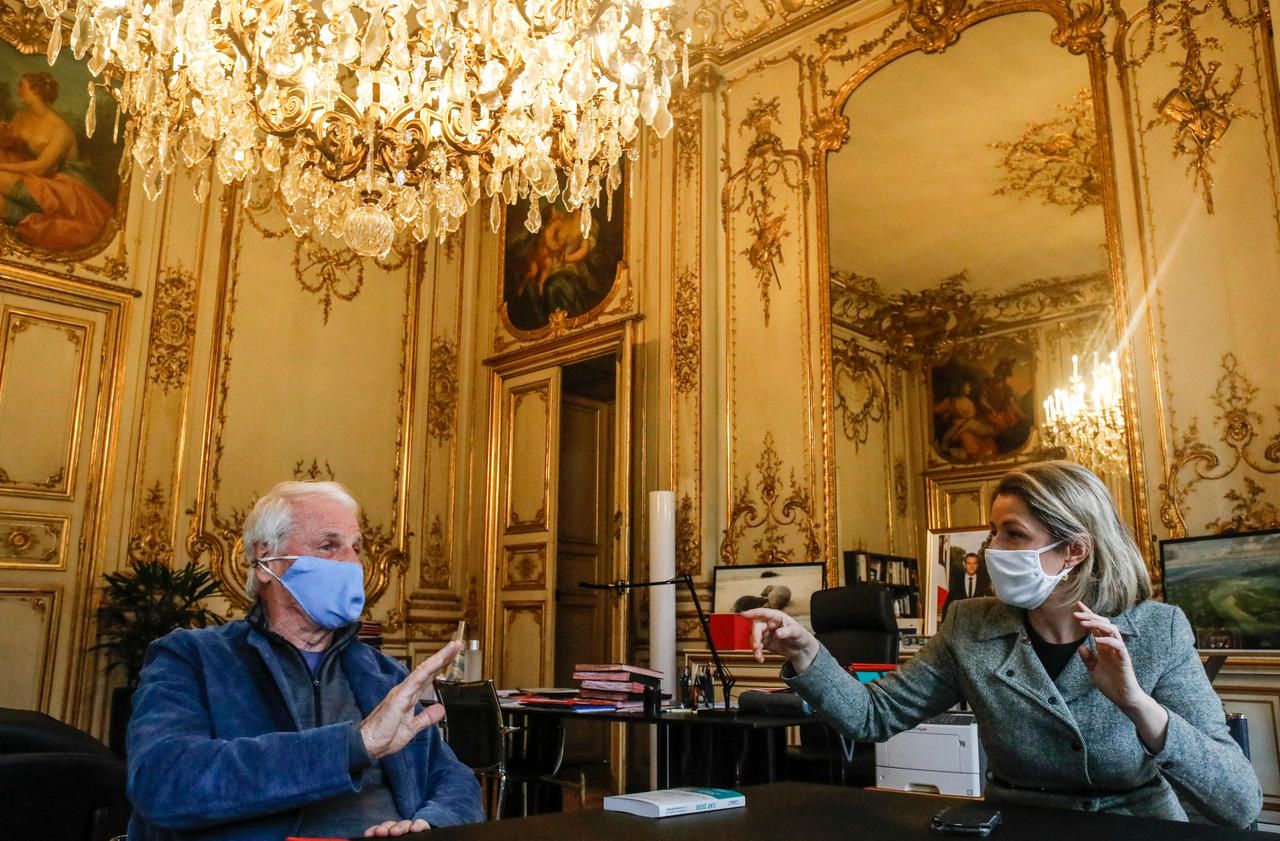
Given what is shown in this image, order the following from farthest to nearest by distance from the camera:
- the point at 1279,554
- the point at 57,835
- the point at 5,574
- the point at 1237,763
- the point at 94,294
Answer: the point at 94,294
the point at 5,574
the point at 1279,554
the point at 57,835
the point at 1237,763

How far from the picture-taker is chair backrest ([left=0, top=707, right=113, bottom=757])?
10.5ft

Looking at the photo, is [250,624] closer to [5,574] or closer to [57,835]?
[57,835]

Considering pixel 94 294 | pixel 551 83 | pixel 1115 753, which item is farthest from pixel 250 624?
pixel 94 294

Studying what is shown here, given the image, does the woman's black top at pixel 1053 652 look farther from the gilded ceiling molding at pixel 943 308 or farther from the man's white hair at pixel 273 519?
the gilded ceiling molding at pixel 943 308

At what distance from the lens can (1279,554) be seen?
407cm

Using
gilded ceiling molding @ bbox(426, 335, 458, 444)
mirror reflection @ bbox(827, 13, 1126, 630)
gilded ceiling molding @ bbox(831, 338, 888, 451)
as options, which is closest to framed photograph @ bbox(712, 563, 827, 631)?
mirror reflection @ bbox(827, 13, 1126, 630)

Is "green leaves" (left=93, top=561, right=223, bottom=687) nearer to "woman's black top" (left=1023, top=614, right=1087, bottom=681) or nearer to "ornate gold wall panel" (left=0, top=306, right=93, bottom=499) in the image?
"ornate gold wall panel" (left=0, top=306, right=93, bottom=499)

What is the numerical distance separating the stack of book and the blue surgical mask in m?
2.46

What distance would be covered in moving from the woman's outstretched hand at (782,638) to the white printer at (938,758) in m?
2.19

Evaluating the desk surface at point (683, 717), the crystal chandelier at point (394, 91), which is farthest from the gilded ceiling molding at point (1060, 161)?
the desk surface at point (683, 717)

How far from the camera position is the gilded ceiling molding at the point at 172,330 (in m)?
6.28

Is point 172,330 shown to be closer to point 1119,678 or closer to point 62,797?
point 62,797

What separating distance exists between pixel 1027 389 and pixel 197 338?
16.2 feet

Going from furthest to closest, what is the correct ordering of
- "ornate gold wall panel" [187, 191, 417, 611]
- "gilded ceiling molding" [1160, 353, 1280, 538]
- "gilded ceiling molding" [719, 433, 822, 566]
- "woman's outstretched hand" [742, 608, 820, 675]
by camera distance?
"ornate gold wall panel" [187, 191, 417, 611] → "gilded ceiling molding" [719, 433, 822, 566] → "gilded ceiling molding" [1160, 353, 1280, 538] → "woman's outstretched hand" [742, 608, 820, 675]
